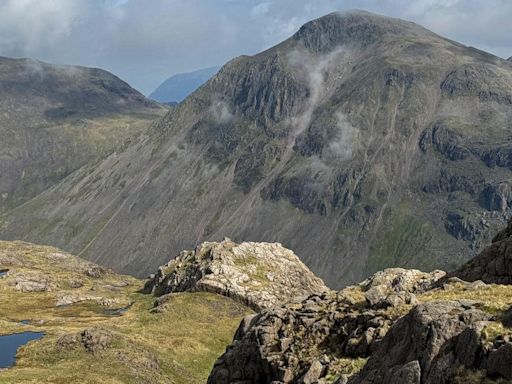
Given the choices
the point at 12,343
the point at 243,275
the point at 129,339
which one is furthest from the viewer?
the point at 243,275

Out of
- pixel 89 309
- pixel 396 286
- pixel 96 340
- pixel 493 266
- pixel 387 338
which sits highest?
pixel 493 266

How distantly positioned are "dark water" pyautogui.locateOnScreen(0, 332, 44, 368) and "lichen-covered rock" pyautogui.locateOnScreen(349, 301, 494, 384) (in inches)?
3098

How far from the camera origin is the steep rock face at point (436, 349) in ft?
102

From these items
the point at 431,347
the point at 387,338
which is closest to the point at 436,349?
the point at 431,347

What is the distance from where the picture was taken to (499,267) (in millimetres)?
64875

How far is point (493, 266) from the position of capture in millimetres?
66062

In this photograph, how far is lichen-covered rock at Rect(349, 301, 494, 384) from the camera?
1255 inches

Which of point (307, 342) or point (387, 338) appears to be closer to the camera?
point (387, 338)

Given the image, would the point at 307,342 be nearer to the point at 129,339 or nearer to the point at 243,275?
the point at 129,339

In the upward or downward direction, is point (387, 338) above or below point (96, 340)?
above

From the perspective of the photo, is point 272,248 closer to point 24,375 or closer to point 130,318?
point 130,318

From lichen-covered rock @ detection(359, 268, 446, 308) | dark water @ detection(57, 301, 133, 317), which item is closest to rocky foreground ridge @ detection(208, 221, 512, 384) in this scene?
lichen-covered rock @ detection(359, 268, 446, 308)

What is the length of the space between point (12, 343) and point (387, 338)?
328ft

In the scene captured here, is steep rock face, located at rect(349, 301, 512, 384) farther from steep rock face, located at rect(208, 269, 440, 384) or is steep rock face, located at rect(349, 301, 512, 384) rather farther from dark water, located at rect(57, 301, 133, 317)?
dark water, located at rect(57, 301, 133, 317)
